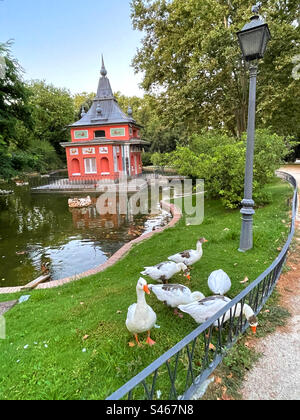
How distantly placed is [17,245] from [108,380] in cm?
862

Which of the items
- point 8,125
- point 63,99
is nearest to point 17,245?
point 8,125

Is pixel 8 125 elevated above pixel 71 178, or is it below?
above

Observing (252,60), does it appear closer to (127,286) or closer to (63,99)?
(127,286)

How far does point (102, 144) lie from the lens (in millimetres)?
26656

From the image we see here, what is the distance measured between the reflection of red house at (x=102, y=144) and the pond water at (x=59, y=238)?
11.2 meters

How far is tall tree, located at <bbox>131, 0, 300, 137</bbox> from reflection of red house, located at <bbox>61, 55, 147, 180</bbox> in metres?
9.72

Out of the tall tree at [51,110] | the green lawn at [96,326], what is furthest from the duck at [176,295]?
the tall tree at [51,110]

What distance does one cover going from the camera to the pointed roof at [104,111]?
2769 cm

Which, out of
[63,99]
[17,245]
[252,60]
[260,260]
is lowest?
[17,245]

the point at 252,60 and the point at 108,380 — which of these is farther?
the point at 252,60

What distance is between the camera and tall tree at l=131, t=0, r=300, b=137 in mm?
13180

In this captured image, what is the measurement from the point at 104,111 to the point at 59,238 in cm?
2278

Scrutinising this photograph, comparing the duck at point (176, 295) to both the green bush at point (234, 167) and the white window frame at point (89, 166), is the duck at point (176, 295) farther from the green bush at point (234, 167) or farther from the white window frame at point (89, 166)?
the white window frame at point (89, 166)
